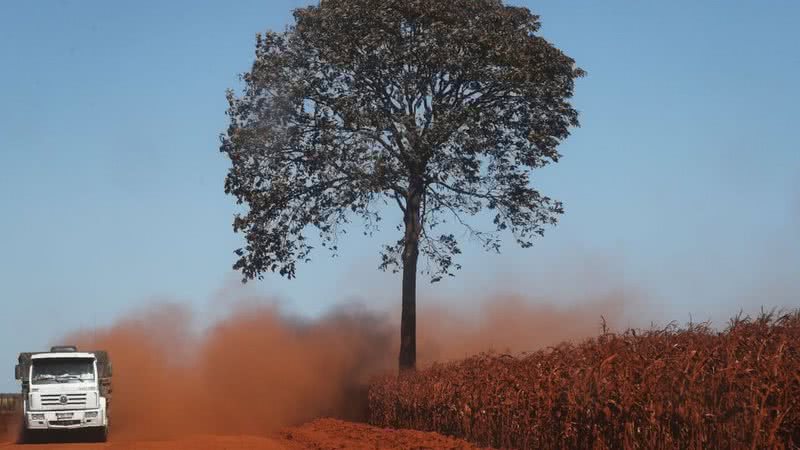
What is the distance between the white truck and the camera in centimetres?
3822

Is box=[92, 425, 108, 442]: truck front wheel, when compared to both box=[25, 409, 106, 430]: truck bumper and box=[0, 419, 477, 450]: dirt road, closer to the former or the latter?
box=[25, 409, 106, 430]: truck bumper

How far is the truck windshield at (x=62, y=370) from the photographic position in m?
38.7

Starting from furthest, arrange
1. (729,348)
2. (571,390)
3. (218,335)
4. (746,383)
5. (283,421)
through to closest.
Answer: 1. (218,335)
2. (283,421)
3. (571,390)
4. (729,348)
5. (746,383)

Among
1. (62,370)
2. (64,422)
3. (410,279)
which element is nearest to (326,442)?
(64,422)

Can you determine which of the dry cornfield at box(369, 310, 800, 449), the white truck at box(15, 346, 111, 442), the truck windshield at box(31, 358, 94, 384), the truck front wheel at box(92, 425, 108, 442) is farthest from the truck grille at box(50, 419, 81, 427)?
the dry cornfield at box(369, 310, 800, 449)

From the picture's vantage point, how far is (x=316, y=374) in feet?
175

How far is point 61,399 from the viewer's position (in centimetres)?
3841

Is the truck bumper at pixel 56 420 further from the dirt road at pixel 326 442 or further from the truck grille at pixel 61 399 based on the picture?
the dirt road at pixel 326 442

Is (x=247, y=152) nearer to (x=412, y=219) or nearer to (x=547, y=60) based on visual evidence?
(x=412, y=219)

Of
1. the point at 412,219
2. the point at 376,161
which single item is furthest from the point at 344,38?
the point at 412,219

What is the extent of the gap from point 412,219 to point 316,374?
32.5 ft

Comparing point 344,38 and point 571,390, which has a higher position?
point 344,38

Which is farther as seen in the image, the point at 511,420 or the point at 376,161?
the point at 376,161

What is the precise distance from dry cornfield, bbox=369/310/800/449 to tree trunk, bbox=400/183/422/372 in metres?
17.6
